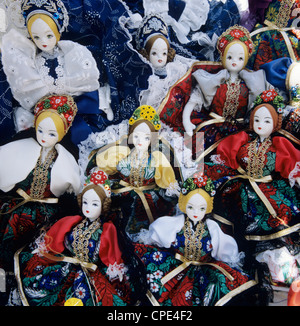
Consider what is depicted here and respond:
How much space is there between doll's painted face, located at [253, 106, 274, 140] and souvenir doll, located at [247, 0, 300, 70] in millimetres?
667

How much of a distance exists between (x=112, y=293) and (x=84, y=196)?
51 cm

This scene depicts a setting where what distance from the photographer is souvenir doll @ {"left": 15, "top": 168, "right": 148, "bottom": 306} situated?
1672 millimetres

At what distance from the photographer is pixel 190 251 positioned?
6.06 feet

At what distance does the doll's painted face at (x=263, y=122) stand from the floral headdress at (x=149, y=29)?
88 centimetres

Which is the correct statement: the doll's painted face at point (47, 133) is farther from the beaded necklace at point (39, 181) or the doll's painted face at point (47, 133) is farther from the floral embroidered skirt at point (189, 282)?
the floral embroidered skirt at point (189, 282)

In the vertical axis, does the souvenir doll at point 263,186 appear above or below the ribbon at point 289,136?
below

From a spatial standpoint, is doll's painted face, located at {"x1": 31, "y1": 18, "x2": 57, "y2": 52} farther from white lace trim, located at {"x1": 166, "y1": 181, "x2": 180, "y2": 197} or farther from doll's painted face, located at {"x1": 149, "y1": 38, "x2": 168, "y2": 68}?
white lace trim, located at {"x1": 166, "y1": 181, "x2": 180, "y2": 197}

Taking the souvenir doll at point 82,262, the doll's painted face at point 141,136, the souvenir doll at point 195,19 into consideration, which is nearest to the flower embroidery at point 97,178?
the souvenir doll at point 82,262

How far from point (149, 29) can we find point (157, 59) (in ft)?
0.69

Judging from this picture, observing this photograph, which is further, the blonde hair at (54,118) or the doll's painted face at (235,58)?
the doll's painted face at (235,58)

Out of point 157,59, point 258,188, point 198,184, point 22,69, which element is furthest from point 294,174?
point 22,69

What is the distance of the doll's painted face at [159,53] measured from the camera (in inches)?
93.9

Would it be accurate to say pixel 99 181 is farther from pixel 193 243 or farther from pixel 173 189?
pixel 193 243

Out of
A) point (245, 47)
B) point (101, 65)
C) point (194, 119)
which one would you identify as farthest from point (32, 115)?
point (245, 47)
